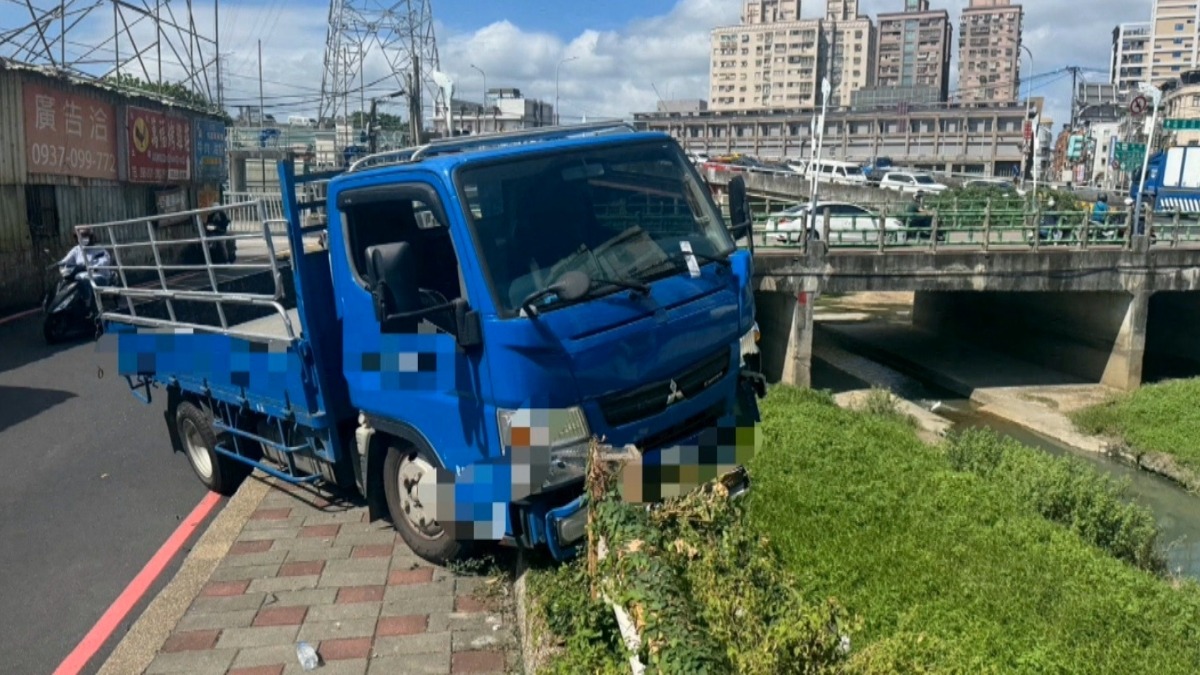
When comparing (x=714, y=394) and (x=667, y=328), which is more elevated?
→ (x=667, y=328)

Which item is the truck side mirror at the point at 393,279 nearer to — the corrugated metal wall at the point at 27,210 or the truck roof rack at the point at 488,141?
the truck roof rack at the point at 488,141

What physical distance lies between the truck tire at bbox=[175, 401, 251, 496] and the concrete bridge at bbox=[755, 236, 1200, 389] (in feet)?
42.7

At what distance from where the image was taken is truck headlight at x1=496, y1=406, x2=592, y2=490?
182 inches

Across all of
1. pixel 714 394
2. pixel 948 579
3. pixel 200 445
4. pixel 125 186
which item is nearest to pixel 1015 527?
pixel 948 579

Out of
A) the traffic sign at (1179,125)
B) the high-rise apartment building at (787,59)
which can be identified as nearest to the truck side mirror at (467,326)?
the traffic sign at (1179,125)

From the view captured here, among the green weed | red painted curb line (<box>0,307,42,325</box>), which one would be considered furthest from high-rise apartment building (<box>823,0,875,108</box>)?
the green weed

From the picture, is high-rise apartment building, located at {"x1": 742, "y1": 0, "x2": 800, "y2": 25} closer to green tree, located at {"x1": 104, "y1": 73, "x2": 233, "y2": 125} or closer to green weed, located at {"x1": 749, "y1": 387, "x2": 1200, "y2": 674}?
green tree, located at {"x1": 104, "y1": 73, "x2": 233, "y2": 125}

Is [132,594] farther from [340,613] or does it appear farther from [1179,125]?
[1179,125]

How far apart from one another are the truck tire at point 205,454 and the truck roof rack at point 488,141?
110 inches

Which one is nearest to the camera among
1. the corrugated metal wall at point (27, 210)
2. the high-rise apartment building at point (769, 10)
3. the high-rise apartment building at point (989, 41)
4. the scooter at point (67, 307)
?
the scooter at point (67, 307)

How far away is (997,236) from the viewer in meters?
20.2

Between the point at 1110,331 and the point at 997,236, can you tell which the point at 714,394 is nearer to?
the point at 997,236

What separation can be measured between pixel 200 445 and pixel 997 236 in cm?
1736

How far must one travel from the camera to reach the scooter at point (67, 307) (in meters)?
14.0
